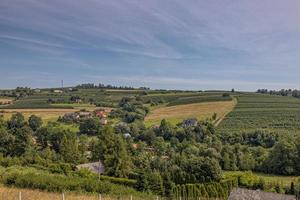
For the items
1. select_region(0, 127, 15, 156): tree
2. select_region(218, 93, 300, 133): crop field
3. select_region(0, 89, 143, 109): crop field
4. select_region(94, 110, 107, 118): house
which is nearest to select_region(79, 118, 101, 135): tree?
select_region(94, 110, 107, 118): house

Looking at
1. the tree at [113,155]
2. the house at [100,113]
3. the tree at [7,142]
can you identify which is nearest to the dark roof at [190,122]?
the house at [100,113]

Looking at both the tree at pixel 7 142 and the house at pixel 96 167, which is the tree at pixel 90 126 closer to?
the tree at pixel 7 142

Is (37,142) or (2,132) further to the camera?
(37,142)

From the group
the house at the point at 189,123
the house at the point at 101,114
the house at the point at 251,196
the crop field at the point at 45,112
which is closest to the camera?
the house at the point at 251,196

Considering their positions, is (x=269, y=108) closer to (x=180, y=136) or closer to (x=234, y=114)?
(x=234, y=114)

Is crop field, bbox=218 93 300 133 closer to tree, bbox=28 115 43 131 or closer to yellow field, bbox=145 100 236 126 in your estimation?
yellow field, bbox=145 100 236 126

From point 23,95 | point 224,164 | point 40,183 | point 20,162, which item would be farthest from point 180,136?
point 23,95
